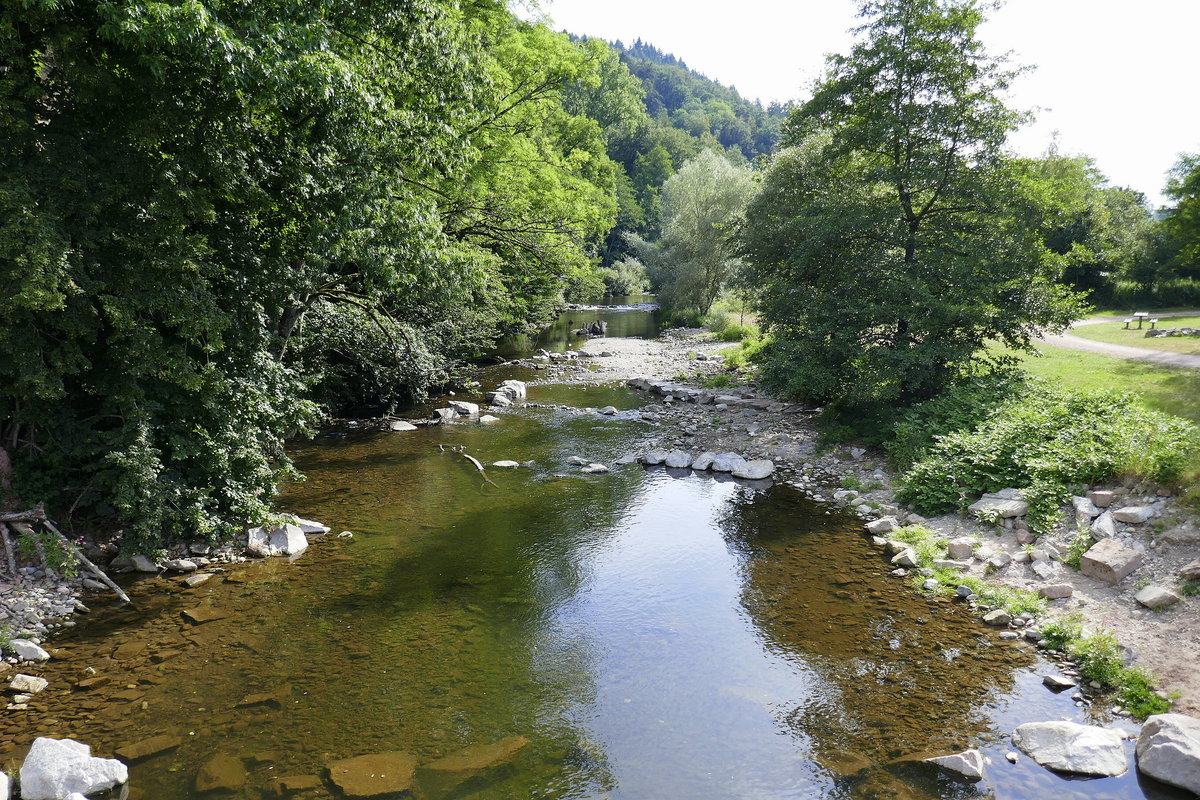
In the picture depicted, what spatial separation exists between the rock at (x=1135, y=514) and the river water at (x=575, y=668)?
3125mm

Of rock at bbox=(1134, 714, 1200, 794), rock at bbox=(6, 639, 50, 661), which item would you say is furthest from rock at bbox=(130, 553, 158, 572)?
rock at bbox=(1134, 714, 1200, 794)

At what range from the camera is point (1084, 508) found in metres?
10.3

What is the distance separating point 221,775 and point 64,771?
127cm

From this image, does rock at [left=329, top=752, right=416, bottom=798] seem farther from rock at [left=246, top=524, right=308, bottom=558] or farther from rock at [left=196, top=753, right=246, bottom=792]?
rock at [left=246, top=524, right=308, bottom=558]

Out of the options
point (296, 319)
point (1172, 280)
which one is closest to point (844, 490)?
point (296, 319)

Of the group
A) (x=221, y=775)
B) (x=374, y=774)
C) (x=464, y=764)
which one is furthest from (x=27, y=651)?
(x=464, y=764)

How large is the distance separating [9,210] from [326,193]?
4.09m

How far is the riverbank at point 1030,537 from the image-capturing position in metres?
7.80

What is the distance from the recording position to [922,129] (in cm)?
1659

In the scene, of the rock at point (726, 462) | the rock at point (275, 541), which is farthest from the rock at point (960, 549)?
the rock at point (275, 541)

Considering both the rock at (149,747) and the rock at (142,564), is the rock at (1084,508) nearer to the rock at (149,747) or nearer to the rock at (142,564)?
the rock at (149,747)

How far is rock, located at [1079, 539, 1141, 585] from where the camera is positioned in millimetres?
8945

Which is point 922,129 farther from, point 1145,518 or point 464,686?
point 464,686

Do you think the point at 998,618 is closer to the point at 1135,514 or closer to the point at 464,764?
the point at 1135,514
